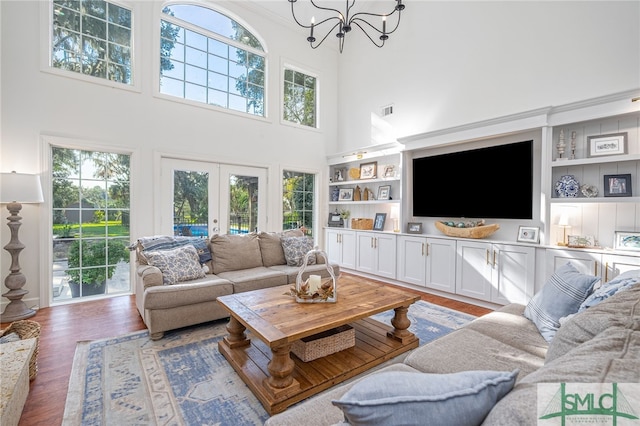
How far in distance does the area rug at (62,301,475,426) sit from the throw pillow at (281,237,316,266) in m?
1.38

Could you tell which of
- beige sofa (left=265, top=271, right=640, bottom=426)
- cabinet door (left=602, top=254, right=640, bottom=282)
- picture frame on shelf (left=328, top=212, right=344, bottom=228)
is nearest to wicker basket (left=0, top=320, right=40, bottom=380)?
beige sofa (left=265, top=271, right=640, bottom=426)

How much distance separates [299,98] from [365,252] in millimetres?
3355

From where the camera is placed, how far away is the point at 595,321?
1120 millimetres

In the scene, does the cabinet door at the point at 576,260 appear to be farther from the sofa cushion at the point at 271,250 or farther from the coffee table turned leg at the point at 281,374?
the sofa cushion at the point at 271,250

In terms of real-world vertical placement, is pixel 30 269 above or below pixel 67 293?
above

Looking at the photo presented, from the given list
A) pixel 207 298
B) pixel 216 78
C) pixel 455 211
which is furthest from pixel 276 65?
pixel 207 298

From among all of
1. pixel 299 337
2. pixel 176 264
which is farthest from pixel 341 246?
pixel 299 337

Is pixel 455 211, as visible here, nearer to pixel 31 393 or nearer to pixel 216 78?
pixel 216 78

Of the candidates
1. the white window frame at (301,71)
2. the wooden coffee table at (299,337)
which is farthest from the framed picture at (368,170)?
the wooden coffee table at (299,337)

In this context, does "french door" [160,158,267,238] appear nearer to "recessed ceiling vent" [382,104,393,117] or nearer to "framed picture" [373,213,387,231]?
"framed picture" [373,213,387,231]

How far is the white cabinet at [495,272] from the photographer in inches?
134

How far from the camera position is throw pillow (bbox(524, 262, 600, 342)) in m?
1.78

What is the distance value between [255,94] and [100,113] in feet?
8.00

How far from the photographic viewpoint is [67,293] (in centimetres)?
372
